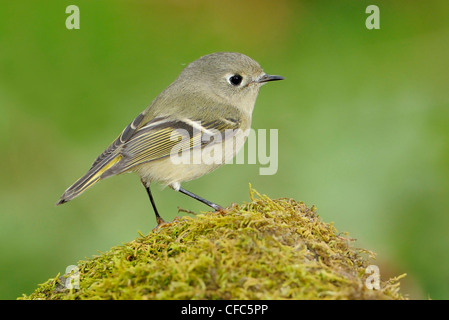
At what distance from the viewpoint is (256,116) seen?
20.5 feet

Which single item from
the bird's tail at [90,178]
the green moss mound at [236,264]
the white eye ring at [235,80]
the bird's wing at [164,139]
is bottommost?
the green moss mound at [236,264]

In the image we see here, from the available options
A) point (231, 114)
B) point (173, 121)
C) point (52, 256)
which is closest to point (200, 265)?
point (173, 121)

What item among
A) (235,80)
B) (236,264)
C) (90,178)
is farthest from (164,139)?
(236,264)

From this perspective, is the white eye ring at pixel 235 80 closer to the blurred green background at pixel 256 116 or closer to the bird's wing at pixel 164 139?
the bird's wing at pixel 164 139

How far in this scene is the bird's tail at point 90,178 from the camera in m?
3.61

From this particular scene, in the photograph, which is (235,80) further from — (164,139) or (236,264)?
(236,264)

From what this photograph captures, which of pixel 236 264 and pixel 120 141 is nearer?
pixel 236 264

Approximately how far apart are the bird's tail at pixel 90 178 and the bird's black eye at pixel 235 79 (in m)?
1.37

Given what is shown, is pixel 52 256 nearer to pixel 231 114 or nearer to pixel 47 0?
pixel 231 114

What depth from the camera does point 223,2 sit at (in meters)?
6.30

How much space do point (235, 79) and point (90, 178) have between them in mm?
1738

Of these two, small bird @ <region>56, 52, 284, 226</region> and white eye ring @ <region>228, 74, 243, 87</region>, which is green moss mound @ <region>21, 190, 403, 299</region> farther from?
white eye ring @ <region>228, 74, 243, 87</region>

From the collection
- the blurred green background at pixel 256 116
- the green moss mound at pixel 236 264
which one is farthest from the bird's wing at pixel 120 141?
the green moss mound at pixel 236 264

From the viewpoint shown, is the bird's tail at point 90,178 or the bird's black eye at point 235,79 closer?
the bird's tail at point 90,178
